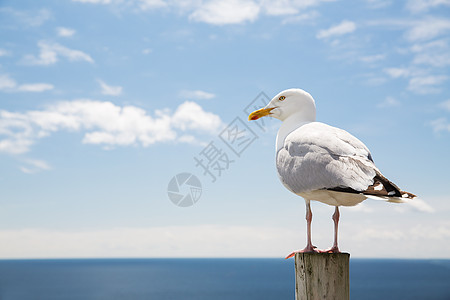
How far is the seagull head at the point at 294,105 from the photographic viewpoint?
744cm

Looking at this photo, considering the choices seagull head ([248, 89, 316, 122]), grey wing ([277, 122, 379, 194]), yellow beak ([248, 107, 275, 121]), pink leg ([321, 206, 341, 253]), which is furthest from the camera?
yellow beak ([248, 107, 275, 121])

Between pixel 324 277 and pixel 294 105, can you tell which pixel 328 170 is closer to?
pixel 324 277

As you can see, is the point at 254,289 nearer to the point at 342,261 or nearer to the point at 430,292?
the point at 430,292

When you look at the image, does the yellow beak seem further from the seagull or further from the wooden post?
the wooden post

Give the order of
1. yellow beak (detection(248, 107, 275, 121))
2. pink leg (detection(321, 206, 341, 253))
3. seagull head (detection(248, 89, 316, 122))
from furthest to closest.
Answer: yellow beak (detection(248, 107, 275, 121)) < seagull head (detection(248, 89, 316, 122)) < pink leg (detection(321, 206, 341, 253))

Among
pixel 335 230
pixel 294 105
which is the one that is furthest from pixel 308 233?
pixel 294 105

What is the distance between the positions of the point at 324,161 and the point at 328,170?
0.16 meters

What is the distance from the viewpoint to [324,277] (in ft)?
18.8

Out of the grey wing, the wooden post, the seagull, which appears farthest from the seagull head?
the wooden post

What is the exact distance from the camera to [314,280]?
18.9ft

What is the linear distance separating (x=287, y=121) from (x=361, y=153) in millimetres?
1559

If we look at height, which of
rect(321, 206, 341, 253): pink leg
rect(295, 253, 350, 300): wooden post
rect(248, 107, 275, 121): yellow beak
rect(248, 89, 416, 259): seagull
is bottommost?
rect(295, 253, 350, 300): wooden post

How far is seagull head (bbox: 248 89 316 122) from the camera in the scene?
7.44 metres

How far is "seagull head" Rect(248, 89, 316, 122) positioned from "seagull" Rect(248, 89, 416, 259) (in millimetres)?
194
